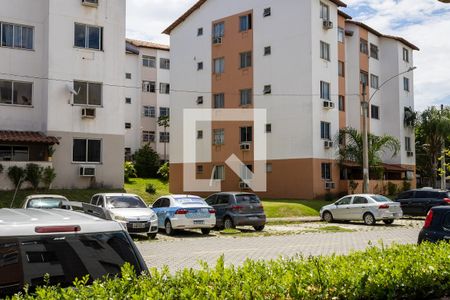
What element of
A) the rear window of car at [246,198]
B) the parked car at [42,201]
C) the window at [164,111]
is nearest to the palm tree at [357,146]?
the rear window of car at [246,198]

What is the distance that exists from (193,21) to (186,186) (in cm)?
1459

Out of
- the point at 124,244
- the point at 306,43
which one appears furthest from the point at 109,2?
the point at 124,244

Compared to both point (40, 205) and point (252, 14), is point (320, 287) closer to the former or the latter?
point (40, 205)

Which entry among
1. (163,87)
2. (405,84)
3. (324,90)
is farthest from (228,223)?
(163,87)

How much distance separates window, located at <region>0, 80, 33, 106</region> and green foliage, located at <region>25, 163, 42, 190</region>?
406cm

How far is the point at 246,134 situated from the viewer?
42312mm

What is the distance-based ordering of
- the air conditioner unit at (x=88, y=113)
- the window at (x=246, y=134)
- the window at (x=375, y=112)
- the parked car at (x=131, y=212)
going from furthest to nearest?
the window at (x=375, y=112), the window at (x=246, y=134), the air conditioner unit at (x=88, y=113), the parked car at (x=131, y=212)

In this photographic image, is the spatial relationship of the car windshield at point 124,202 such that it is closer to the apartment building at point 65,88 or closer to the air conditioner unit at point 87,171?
the apartment building at point 65,88

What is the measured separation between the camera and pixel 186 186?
46.2 metres

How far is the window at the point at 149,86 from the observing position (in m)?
62.2

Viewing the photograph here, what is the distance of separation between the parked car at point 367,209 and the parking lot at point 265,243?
704 millimetres

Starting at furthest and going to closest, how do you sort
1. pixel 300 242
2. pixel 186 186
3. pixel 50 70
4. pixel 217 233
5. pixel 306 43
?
pixel 186 186 → pixel 306 43 → pixel 50 70 → pixel 217 233 → pixel 300 242

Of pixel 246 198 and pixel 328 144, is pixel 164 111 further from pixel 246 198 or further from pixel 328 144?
pixel 246 198

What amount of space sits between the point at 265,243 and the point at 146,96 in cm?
4652
